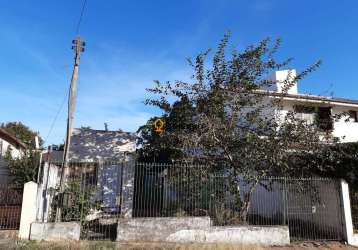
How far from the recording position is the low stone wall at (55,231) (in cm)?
1096

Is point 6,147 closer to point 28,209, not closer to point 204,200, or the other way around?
point 28,209

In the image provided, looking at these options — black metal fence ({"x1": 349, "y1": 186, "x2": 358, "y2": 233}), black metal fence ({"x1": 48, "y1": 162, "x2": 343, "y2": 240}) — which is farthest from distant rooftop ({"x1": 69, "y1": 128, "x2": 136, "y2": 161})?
black metal fence ({"x1": 349, "y1": 186, "x2": 358, "y2": 233})

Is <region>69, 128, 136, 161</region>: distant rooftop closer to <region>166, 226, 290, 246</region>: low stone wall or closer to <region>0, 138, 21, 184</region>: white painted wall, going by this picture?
<region>166, 226, 290, 246</region>: low stone wall

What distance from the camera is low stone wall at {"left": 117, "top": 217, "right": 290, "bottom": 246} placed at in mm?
11383

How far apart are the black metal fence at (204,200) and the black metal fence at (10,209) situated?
1.20m

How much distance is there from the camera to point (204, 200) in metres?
12.8

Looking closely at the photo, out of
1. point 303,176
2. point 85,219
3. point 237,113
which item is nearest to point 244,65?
point 237,113

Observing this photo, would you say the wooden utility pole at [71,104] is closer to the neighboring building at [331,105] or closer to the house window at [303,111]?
the house window at [303,111]

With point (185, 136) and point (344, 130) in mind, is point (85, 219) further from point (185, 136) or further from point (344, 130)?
point (344, 130)

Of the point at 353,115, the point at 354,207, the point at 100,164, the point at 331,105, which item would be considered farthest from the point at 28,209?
the point at 353,115

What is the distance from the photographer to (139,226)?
450 inches

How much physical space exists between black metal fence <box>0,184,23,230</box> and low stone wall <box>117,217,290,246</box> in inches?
139

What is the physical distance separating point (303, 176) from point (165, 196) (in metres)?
5.57

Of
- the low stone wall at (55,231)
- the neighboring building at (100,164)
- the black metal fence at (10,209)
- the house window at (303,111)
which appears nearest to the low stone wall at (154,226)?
the low stone wall at (55,231)
